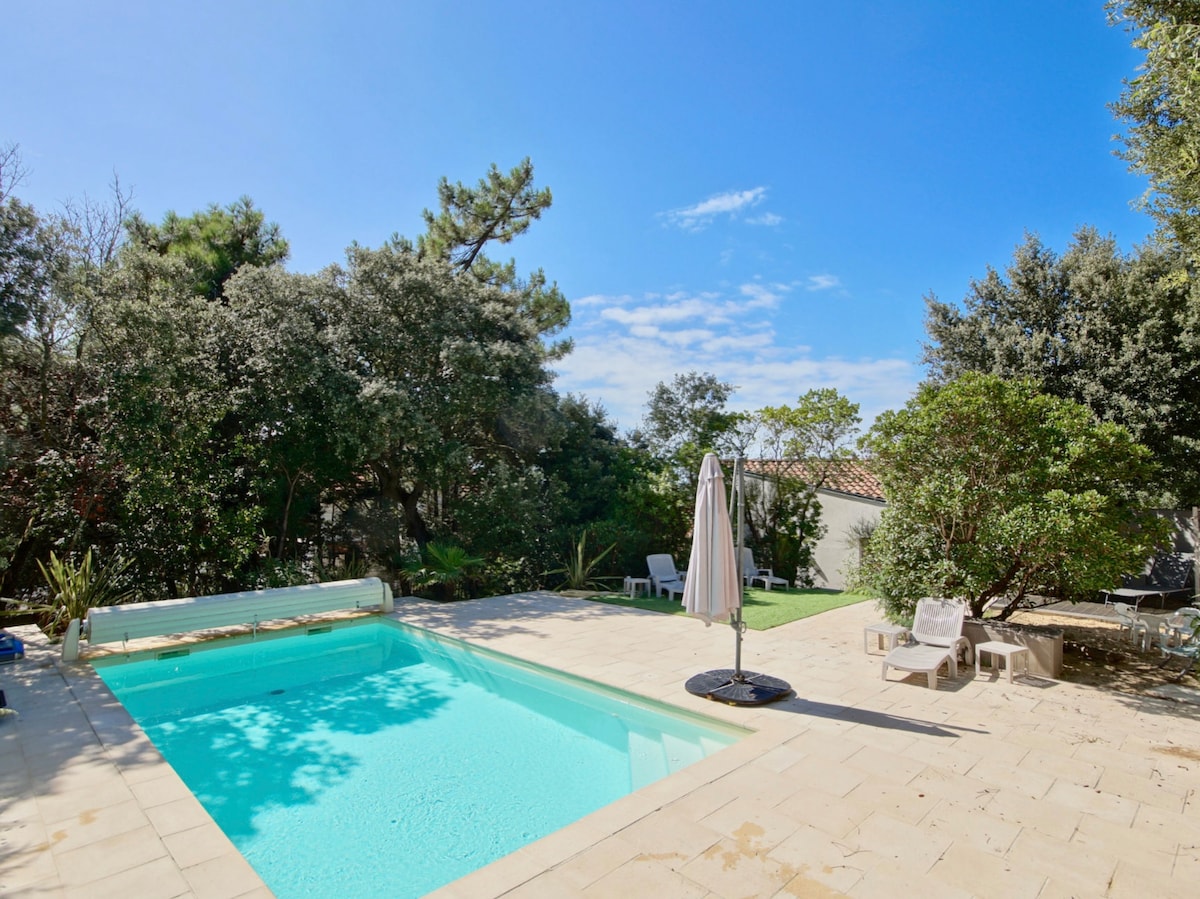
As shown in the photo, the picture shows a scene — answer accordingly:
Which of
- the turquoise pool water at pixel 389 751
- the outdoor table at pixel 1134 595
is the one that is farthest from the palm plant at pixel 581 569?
the outdoor table at pixel 1134 595

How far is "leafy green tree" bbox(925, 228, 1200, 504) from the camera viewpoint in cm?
1393

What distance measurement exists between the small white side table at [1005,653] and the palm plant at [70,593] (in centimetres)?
1289

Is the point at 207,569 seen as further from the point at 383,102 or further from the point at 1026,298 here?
the point at 1026,298

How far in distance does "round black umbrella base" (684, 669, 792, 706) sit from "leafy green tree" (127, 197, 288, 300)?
1327 centimetres

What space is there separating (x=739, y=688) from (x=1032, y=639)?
13.5ft

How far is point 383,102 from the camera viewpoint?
13266 millimetres

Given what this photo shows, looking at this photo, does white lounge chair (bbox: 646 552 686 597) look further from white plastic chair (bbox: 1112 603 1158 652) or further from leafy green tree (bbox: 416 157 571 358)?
white plastic chair (bbox: 1112 603 1158 652)

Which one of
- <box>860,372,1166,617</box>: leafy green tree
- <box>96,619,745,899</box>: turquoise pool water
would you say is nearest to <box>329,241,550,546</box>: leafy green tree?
<box>96,619,745,899</box>: turquoise pool water

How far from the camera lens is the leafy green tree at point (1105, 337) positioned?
45.7 ft

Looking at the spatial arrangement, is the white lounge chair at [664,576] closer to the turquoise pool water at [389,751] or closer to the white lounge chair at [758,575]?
the white lounge chair at [758,575]

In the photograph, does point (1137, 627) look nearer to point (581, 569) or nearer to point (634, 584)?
point (634, 584)

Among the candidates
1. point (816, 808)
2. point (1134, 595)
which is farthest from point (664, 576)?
point (816, 808)

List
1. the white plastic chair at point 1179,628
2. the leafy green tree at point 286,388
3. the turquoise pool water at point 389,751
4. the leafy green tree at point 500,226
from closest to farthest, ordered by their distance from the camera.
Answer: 1. the turquoise pool water at point 389,751
2. the white plastic chair at point 1179,628
3. the leafy green tree at point 286,388
4. the leafy green tree at point 500,226

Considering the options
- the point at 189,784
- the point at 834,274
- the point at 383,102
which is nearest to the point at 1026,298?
the point at 834,274
